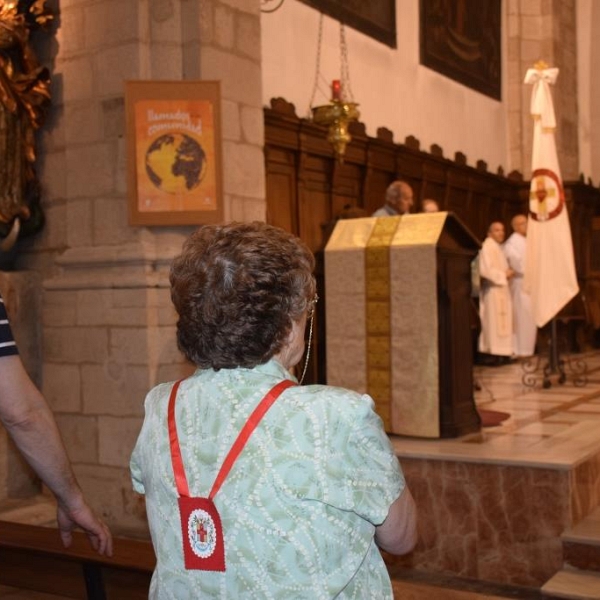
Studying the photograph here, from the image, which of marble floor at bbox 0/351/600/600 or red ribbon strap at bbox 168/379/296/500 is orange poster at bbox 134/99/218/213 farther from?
red ribbon strap at bbox 168/379/296/500

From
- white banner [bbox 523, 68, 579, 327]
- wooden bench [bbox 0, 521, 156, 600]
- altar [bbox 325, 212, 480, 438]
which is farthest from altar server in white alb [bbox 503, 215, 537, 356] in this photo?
wooden bench [bbox 0, 521, 156, 600]

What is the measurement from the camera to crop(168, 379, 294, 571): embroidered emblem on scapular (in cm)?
149

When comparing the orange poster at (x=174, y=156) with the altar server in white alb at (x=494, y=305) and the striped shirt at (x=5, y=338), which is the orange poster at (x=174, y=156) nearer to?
the striped shirt at (x=5, y=338)

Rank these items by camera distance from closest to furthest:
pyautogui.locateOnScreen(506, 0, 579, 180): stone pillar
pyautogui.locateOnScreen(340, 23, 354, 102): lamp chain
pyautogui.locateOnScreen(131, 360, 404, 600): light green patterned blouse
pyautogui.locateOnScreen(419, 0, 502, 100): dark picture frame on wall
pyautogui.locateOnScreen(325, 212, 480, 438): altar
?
pyautogui.locateOnScreen(131, 360, 404, 600): light green patterned blouse → pyautogui.locateOnScreen(325, 212, 480, 438): altar → pyautogui.locateOnScreen(340, 23, 354, 102): lamp chain → pyautogui.locateOnScreen(419, 0, 502, 100): dark picture frame on wall → pyautogui.locateOnScreen(506, 0, 579, 180): stone pillar

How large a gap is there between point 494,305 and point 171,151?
201 inches

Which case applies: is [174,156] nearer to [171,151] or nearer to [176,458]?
[171,151]

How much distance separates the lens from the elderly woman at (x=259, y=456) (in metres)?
1.46

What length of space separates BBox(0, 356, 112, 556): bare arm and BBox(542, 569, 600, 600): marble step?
7.87 ft

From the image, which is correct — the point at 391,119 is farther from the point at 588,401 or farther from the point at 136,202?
the point at 136,202

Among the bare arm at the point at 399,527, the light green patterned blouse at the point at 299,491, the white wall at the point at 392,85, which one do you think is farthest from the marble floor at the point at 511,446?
the white wall at the point at 392,85

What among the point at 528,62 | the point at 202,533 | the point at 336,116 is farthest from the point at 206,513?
the point at 528,62

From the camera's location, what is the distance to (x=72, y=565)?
3.41m

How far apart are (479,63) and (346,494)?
1090cm

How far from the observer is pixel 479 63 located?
38.0 feet
